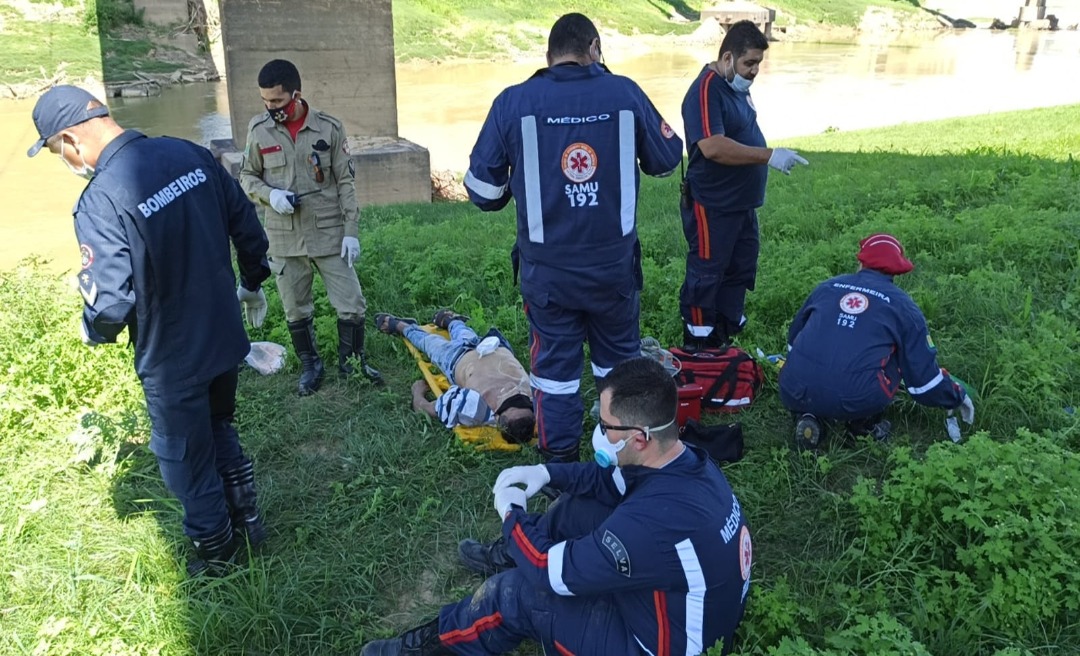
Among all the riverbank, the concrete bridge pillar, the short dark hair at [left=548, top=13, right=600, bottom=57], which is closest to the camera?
the short dark hair at [left=548, top=13, right=600, bottom=57]

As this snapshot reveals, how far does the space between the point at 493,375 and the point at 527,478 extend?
1.72 m

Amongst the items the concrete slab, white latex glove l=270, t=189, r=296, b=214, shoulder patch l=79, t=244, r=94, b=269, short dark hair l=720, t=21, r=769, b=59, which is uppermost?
short dark hair l=720, t=21, r=769, b=59

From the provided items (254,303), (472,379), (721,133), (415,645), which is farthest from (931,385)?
(254,303)

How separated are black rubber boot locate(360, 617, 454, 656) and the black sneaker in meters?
1.99

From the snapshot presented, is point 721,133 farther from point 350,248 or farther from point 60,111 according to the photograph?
point 60,111

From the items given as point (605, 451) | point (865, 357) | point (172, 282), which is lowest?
point (865, 357)

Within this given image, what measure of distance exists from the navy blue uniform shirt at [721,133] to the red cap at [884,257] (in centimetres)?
91

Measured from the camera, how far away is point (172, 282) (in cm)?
295

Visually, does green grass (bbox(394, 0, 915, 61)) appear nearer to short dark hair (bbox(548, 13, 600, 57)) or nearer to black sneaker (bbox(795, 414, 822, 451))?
short dark hair (bbox(548, 13, 600, 57))

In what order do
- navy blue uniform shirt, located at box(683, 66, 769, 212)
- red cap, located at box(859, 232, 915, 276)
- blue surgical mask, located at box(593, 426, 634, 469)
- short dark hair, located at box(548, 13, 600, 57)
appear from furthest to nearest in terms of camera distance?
navy blue uniform shirt, located at box(683, 66, 769, 212) → red cap, located at box(859, 232, 915, 276) → short dark hair, located at box(548, 13, 600, 57) → blue surgical mask, located at box(593, 426, 634, 469)

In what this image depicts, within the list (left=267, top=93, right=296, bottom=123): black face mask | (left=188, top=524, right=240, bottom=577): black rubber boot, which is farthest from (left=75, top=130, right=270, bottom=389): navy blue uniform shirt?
(left=267, top=93, right=296, bottom=123): black face mask

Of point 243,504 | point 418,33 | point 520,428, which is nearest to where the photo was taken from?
point 243,504

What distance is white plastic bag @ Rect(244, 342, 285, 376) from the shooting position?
16.8ft

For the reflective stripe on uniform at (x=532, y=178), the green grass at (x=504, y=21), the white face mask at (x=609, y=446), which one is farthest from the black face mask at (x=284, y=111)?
the green grass at (x=504, y=21)
